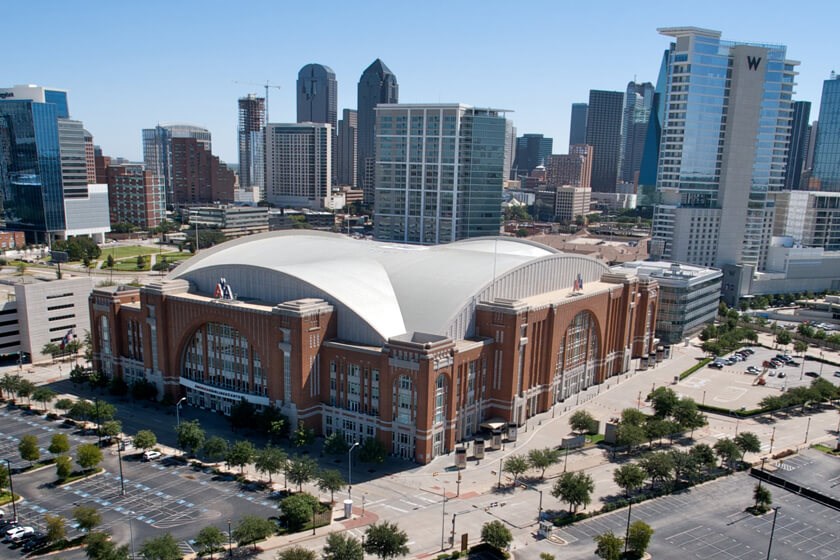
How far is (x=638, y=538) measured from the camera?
55000mm

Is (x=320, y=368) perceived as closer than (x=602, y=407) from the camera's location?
Yes

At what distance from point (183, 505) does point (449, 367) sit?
29765 millimetres

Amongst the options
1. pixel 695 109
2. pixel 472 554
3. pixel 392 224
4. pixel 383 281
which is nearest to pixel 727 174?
pixel 695 109

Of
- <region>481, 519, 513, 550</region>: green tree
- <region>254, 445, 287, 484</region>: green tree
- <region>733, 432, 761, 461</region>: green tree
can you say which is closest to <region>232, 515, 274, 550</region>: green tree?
<region>254, 445, 287, 484</region>: green tree

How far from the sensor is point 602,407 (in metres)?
93.2

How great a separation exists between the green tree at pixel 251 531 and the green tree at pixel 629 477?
33.2 m

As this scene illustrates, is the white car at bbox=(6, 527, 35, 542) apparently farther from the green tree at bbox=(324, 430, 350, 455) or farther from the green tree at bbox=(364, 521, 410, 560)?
the green tree at bbox=(364, 521, 410, 560)

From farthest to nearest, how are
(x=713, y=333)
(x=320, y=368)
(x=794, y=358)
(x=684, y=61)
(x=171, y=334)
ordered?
(x=684, y=61), (x=713, y=333), (x=794, y=358), (x=171, y=334), (x=320, y=368)

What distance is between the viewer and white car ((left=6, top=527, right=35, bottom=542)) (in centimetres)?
5641

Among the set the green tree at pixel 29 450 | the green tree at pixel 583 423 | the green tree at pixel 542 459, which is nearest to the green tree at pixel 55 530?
the green tree at pixel 29 450

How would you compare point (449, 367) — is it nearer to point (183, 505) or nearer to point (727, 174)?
point (183, 505)

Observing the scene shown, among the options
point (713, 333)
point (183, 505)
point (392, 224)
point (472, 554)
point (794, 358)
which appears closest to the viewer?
point (472, 554)

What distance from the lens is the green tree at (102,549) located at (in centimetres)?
5025

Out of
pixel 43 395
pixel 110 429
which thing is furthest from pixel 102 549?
pixel 43 395
